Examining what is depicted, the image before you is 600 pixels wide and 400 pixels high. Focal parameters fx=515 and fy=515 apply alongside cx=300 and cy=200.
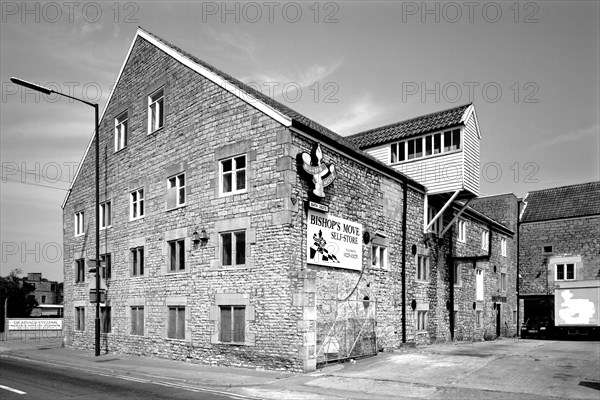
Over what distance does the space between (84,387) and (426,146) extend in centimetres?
1798

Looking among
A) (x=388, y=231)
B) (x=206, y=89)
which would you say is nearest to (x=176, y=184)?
(x=206, y=89)

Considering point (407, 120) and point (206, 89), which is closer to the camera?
point (206, 89)

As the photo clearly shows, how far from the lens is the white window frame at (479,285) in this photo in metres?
32.8

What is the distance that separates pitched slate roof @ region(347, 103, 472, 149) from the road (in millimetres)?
16078

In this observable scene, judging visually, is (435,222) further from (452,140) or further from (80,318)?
(80,318)

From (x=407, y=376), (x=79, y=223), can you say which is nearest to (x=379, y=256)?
(x=407, y=376)

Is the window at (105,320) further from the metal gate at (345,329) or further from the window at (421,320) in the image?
A: the window at (421,320)

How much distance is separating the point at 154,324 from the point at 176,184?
5.95 metres

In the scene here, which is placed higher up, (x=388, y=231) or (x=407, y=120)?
(x=407, y=120)

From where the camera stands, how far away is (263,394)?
12.7 meters

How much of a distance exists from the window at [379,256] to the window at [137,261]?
34.0ft

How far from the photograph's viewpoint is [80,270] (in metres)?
28.8

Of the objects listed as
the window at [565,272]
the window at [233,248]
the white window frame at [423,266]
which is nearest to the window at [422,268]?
the white window frame at [423,266]

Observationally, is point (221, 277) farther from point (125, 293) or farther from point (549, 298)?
point (549, 298)
